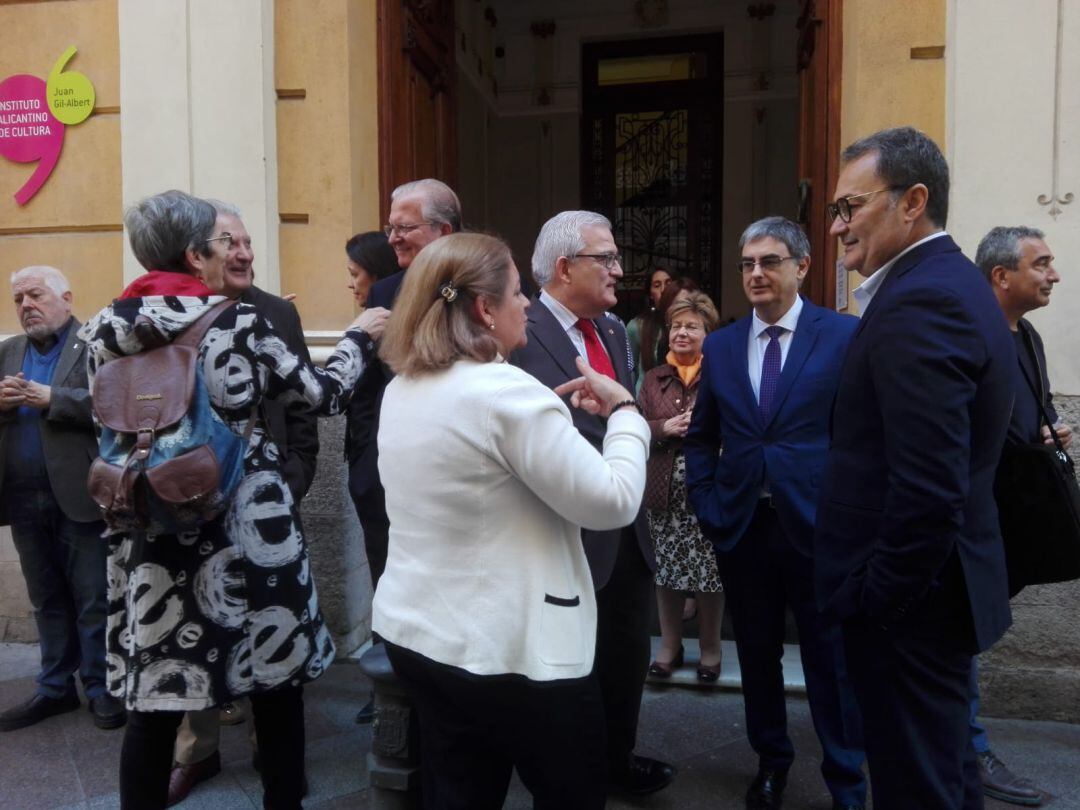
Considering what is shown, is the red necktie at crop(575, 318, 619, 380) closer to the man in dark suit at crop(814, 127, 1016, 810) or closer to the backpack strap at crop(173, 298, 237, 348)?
the man in dark suit at crop(814, 127, 1016, 810)

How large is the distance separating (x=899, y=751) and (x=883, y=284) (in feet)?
3.39

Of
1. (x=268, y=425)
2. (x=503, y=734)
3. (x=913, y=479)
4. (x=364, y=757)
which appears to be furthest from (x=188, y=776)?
(x=913, y=479)

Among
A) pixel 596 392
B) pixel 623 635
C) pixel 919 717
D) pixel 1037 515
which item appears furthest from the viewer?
pixel 623 635

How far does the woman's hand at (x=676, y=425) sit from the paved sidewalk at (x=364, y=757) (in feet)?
3.88

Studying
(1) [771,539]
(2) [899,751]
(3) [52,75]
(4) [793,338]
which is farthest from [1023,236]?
(3) [52,75]

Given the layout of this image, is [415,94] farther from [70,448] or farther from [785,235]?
[785,235]

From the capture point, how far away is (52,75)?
16.3 ft

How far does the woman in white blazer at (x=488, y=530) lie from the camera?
1804 mm

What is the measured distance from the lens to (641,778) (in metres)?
3.25

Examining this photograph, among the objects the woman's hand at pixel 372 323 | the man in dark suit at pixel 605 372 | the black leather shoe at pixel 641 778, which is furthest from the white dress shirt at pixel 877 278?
the black leather shoe at pixel 641 778

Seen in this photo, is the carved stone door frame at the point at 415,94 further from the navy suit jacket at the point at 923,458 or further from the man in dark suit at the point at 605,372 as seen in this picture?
the navy suit jacket at the point at 923,458

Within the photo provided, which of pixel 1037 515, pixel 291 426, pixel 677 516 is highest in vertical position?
pixel 291 426

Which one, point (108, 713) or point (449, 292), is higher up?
point (449, 292)

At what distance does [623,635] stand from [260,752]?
1197 millimetres
